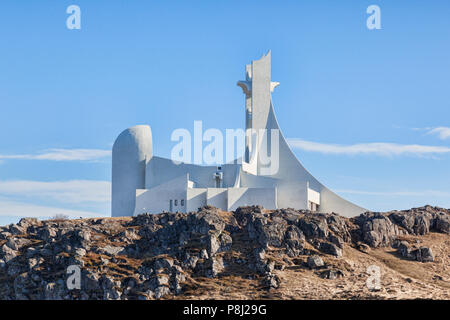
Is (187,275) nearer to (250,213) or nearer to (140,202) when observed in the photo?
(250,213)

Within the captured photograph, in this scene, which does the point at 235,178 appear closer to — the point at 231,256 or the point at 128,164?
the point at 128,164

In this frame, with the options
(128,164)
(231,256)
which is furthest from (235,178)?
(231,256)

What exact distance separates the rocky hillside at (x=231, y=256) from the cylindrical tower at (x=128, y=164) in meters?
6.53

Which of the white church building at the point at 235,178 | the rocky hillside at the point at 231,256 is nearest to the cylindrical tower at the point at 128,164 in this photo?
the white church building at the point at 235,178

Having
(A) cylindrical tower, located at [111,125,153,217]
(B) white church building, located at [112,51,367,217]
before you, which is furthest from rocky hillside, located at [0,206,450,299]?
(A) cylindrical tower, located at [111,125,153,217]

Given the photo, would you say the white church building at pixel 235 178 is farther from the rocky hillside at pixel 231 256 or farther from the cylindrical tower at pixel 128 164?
the rocky hillside at pixel 231 256

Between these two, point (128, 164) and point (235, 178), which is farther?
point (128, 164)

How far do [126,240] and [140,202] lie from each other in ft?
23.9

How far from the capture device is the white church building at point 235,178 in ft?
158

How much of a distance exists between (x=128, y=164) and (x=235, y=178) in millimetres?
6888

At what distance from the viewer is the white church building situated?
4803cm

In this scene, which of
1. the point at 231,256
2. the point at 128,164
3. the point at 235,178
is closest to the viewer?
the point at 231,256

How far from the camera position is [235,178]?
50406 mm

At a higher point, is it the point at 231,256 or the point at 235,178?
the point at 235,178
